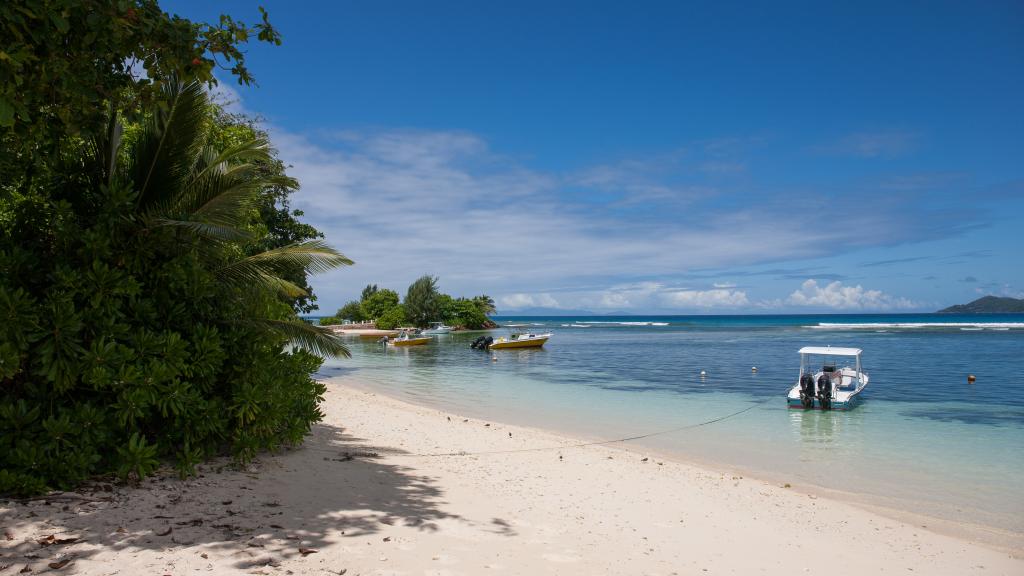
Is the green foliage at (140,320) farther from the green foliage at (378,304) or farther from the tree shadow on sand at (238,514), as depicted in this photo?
Answer: the green foliage at (378,304)

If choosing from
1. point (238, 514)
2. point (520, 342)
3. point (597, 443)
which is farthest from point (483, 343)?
point (238, 514)

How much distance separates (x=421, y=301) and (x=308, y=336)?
77.2m

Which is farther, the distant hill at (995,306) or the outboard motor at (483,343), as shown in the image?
the distant hill at (995,306)

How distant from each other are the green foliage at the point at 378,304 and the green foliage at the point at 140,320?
3304 inches

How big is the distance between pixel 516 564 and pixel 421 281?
266 feet

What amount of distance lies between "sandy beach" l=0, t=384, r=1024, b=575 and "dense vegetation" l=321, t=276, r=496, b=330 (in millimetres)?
70350

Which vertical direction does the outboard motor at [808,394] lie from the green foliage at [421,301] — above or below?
below

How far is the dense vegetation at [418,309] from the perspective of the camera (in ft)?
275

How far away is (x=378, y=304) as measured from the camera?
92188mm

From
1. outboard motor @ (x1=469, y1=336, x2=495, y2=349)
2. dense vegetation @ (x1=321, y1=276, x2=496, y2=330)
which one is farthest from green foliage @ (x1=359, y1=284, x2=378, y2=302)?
outboard motor @ (x1=469, y1=336, x2=495, y2=349)

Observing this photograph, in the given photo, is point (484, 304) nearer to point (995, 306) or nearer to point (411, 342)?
point (411, 342)

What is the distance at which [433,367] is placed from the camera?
1286 inches

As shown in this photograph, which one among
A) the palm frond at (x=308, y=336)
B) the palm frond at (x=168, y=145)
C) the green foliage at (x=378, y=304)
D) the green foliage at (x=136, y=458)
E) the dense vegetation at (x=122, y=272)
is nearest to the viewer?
the dense vegetation at (x=122, y=272)

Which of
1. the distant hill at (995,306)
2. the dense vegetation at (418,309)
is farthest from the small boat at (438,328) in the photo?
the distant hill at (995,306)
